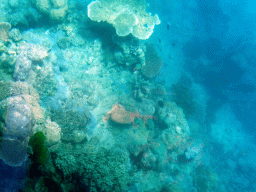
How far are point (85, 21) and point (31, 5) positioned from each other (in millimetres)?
3077

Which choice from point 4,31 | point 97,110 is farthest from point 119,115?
point 4,31

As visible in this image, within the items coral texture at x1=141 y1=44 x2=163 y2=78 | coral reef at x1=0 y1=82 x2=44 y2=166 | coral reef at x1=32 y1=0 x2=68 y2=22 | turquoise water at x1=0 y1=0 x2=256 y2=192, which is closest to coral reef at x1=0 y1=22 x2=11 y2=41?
turquoise water at x1=0 y1=0 x2=256 y2=192

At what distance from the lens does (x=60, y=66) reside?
6984mm

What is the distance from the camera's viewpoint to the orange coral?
21.5 feet

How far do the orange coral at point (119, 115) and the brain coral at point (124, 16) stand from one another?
12.1 feet

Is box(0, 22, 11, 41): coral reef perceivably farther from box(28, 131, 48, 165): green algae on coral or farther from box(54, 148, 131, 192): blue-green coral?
box(54, 148, 131, 192): blue-green coral

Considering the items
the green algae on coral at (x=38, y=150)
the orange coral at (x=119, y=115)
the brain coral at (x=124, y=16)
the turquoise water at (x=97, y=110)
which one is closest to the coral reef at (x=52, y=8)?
the turquoise water at (x=97, y=110)

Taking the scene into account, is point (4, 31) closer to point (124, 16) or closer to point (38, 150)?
point (124, 16)

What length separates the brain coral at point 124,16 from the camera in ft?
23.9

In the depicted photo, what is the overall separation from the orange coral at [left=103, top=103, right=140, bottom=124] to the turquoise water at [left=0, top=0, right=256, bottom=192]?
0.05 metres

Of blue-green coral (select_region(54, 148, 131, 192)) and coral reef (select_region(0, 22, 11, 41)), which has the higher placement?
blue-green coral (select_region(54, 148, 131, 192))

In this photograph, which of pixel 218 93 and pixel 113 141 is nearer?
pixel 113 141

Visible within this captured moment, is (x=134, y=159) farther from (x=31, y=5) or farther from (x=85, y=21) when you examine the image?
(x=31, y=5)

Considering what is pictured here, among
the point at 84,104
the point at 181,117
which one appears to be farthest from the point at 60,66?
the point at 181,117
